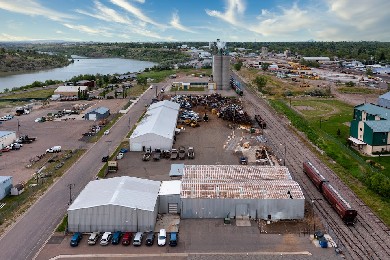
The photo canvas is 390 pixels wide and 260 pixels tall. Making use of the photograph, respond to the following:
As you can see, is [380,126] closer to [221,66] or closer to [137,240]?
[137,240]

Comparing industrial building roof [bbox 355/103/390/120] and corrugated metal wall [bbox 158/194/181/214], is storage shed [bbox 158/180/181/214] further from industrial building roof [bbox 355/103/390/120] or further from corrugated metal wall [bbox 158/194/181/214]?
industrial building roof [bbox 355/103/390/120]

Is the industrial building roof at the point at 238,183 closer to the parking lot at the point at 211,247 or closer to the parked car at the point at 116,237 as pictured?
the parking lot at the point at 211,247

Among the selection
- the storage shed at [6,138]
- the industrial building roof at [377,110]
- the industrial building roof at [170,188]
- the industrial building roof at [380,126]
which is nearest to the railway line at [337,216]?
the industrial building roof at [380,126]

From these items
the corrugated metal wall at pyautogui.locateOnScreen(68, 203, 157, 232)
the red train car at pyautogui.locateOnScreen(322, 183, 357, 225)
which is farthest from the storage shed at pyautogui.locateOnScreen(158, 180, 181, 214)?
the red train car at pyautogui.locateOnScreen(322, 183, 357, 225)

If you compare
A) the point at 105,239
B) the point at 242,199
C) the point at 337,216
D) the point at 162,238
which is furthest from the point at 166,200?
the point at 337,216

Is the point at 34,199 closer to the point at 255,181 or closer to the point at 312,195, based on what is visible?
the point at 255,181
